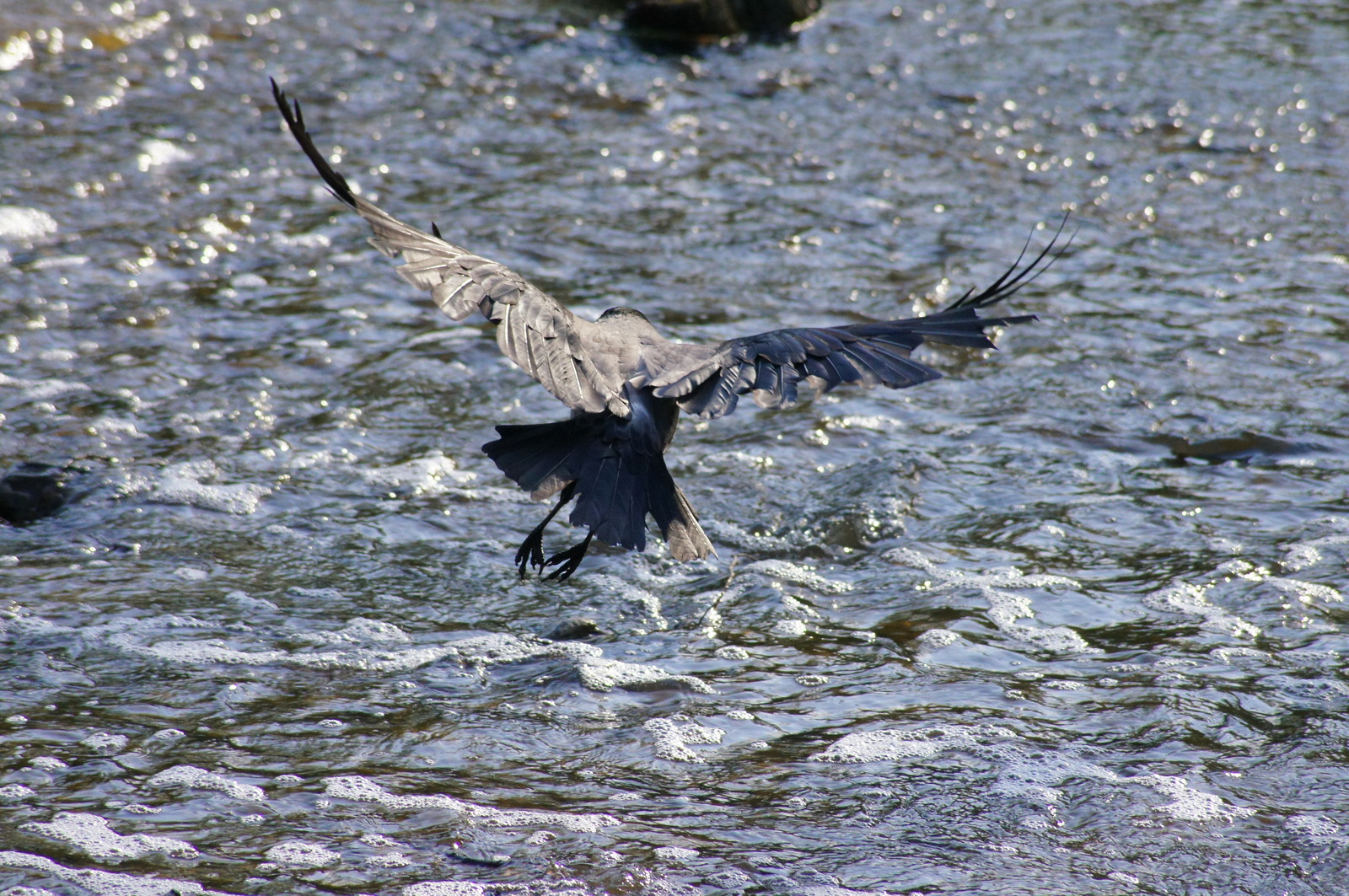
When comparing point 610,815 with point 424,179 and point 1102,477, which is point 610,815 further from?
point 424,179

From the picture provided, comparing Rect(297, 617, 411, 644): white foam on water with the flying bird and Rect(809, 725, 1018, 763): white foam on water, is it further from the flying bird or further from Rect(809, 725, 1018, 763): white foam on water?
Rect(809, 725, 1018, 763): white foam on water

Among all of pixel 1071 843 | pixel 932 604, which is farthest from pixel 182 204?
pixel 1071 843

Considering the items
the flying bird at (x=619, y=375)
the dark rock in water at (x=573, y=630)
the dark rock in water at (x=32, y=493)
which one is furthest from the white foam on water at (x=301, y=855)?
the dark rock in water at (x=32, y=493)

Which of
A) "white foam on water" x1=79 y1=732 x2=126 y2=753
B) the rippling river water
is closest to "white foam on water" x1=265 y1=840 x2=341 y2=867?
the rippling river water

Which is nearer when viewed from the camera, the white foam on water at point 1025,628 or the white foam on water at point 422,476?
the white foam on water at point 1025,628

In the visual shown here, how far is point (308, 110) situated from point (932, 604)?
6.19m

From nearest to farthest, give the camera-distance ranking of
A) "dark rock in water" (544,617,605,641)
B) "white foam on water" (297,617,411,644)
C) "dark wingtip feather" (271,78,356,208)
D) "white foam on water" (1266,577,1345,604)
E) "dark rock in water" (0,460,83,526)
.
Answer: "dark wingtip feather" (271,78,356,208), "white foam on water" (297,617,411,644), "dark rock in water" (544,617,605,641), "white foam on water" (1266,577,1345,604), "dark rock in water" (0,460,83,526)

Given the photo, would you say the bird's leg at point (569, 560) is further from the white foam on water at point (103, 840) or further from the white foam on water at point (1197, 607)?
the white foam on water at point (1197, 607)

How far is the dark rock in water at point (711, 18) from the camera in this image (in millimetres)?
10352

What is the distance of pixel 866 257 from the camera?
709 cm

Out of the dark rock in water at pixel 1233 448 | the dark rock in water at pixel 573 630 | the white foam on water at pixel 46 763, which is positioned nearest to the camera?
the white foam on water at pixel 46 763

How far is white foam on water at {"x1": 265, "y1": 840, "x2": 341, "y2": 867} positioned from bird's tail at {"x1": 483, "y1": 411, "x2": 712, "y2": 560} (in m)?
1.16

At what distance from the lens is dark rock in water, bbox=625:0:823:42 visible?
10352mm

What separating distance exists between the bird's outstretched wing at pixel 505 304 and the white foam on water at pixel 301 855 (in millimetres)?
1417
